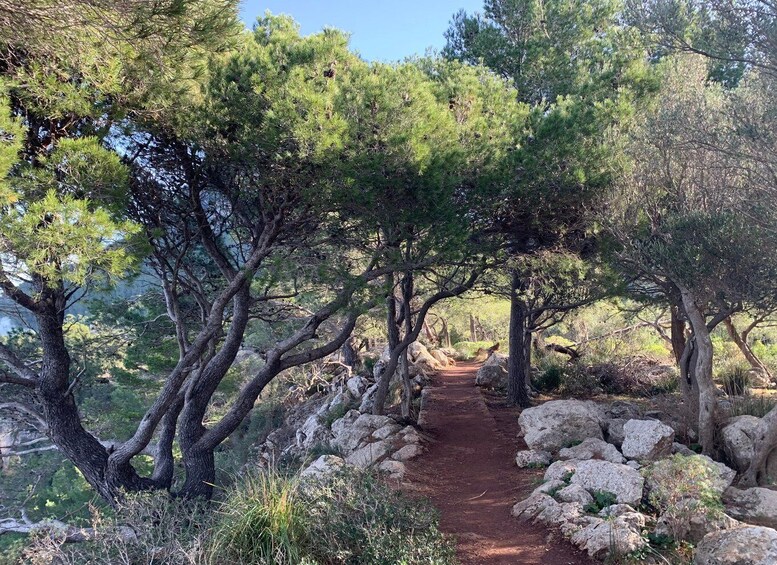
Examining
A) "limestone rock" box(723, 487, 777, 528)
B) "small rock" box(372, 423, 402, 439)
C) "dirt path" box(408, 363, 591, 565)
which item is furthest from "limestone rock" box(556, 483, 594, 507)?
"small rock" box(372, 423, 402, 439)

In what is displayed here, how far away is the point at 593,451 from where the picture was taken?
7.69m

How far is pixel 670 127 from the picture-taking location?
743 centimetres

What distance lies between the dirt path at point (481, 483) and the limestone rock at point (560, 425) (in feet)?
1.84

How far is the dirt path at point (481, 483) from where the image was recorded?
521 cm

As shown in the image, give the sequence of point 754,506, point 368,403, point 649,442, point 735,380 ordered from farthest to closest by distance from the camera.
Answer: point 368,403 < point 735,380 < point 649,442 < point 754,506

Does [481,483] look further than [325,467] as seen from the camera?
Yes

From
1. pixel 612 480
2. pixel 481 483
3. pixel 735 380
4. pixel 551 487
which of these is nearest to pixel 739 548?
pixel 612 480

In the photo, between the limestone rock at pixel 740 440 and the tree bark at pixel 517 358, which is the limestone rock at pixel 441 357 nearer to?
the tree bark at pixel 517 358

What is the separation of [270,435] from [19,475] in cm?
975

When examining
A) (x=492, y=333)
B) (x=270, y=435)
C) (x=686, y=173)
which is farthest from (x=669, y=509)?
(x=492, y=333)

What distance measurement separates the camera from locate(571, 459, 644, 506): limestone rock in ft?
18.7

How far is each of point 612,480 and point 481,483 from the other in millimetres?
2253

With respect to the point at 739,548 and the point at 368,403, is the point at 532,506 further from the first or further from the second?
the point at 368,403

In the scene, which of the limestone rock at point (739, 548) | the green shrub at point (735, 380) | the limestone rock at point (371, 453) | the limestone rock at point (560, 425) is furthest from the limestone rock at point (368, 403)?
the limestone rock at point (739, 548)
